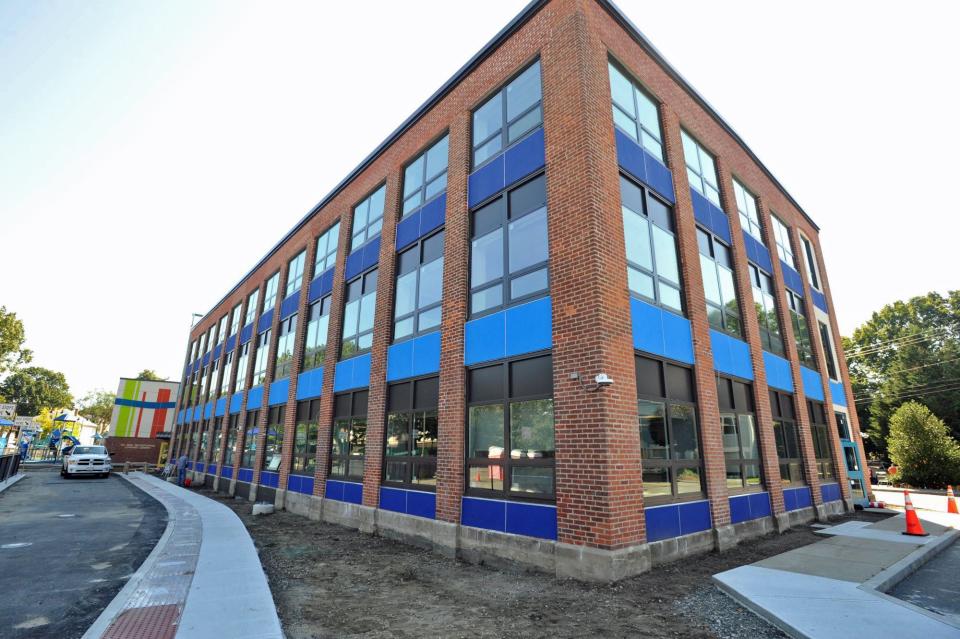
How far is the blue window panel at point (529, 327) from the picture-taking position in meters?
8.12

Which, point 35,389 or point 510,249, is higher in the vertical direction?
point 35,389

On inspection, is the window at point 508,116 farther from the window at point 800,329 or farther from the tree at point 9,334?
the tree at point 9,334

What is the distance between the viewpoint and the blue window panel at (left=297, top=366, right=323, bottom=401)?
589 inches

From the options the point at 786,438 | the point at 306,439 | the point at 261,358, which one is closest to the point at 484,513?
the point at 306,439

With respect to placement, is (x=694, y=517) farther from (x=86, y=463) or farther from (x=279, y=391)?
(x=86, y=463)

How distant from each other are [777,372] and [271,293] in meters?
21.1

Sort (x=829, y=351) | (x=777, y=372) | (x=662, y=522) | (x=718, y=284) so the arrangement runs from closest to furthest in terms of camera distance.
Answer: (x=662, y=522), (x=718, y=284), (x=777, y=372), (x=829, y=351)

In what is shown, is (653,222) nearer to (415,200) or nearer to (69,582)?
(415,200)

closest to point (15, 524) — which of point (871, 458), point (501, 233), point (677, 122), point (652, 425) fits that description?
point (501, 233)

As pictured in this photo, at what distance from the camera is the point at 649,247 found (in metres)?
9.28

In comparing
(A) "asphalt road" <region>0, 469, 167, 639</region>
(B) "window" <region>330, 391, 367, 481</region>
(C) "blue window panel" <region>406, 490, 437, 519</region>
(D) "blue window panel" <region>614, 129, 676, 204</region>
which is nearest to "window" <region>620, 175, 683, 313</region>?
(D) "blue window panel" <region>614, 129, 676, 204</region>

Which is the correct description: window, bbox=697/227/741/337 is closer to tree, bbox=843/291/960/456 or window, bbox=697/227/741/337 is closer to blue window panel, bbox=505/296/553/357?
blue window panel, bbox=505/296/553/357

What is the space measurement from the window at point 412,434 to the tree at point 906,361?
147 feet

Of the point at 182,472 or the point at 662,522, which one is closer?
the point at 662,522
